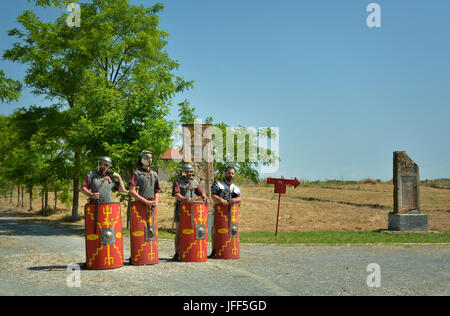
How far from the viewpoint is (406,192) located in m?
19.4

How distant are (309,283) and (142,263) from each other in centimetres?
340

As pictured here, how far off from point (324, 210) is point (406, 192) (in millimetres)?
11416

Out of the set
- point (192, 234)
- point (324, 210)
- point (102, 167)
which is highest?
point (102, 167)

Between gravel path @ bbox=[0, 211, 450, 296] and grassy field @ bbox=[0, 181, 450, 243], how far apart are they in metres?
4.29

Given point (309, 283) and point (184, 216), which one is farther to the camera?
point (184, 216)

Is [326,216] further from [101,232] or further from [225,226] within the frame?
[101,232]

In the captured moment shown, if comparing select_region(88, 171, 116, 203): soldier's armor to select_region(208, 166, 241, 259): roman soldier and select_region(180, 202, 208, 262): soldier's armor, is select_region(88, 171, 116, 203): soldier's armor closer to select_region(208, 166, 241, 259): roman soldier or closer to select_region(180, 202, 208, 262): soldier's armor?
select_region(180, 202, 208, 262): soldier's armor

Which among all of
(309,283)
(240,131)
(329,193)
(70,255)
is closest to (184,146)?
(240,131)

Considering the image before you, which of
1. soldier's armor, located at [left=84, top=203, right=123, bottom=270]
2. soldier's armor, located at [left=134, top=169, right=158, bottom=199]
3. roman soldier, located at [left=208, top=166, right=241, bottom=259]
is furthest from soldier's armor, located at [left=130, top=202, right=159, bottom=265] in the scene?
roman soldier, located at [left=208, top=166, right=241, bottom=259]

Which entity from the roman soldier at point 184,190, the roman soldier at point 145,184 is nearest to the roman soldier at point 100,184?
the roman soldier at point 145,184

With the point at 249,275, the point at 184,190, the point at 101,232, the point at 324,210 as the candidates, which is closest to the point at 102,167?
the point at 101,232
